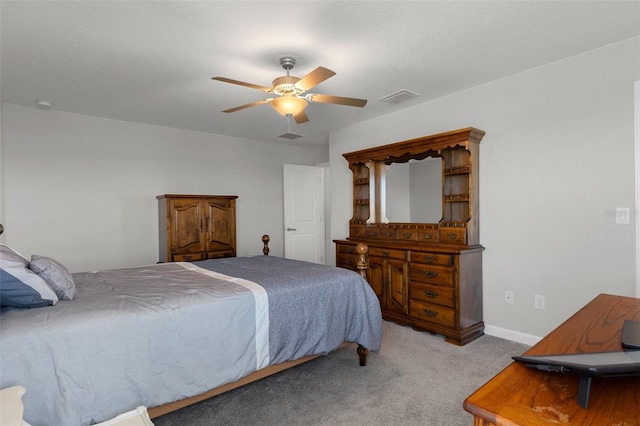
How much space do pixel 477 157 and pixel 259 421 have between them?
2.88m

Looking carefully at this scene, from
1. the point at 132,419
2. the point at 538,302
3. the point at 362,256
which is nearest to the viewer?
the point at 132,419

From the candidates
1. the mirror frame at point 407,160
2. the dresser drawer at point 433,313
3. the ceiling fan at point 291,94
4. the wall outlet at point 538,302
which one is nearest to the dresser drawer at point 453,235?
the mirror frame at point 407,160

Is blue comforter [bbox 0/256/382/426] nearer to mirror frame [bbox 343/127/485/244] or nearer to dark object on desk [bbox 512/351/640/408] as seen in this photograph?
mirror frame [bbox 343/127/485/244]

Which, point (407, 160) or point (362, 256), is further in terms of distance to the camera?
point (407, 160)

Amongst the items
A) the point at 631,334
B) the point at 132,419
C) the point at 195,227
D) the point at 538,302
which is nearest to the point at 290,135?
the point at 195,227

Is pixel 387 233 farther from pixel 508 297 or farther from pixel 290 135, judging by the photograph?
pixel 290 135

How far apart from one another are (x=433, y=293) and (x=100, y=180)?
404 centimetres

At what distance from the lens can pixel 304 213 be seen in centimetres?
592

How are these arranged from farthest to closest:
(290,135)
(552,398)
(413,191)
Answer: (290,135)
(413,191)
(552,398)

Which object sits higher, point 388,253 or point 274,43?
point 274,43

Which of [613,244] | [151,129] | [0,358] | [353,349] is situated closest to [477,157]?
[613,244]

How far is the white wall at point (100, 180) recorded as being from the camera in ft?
12.2

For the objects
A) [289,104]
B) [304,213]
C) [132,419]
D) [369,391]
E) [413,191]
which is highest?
[289,104]

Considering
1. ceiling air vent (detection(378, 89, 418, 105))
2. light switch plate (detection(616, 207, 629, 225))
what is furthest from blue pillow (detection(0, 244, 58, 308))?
light switch plate (detection(616, 207, 629, 225))
